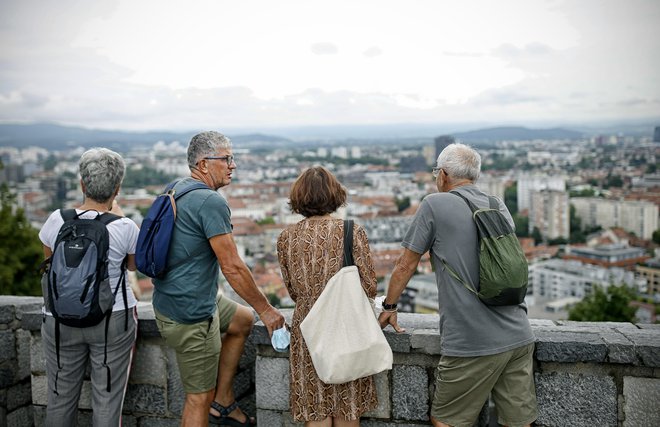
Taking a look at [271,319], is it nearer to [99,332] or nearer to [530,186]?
[99,332]

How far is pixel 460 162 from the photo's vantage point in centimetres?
221

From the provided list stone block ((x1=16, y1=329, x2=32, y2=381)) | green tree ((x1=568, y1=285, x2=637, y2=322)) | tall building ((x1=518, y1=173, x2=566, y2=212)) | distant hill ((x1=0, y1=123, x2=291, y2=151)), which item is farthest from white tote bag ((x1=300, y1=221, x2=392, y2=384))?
distant hill ((x1=0, y1=123, x2=291, y2=151))

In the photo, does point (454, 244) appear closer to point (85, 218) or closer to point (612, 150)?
point (85, 218)

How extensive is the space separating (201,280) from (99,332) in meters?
0.42

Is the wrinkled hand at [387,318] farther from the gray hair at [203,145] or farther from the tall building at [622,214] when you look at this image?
the tall building at [622,214]

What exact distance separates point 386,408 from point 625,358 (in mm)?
926

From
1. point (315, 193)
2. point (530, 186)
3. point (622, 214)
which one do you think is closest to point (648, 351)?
point (315, 193)

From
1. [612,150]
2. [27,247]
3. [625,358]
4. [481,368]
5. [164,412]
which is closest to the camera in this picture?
[481,368]

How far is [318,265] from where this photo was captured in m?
2.10

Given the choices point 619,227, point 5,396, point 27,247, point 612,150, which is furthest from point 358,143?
point 5,396

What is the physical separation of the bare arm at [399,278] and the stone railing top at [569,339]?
0.39 ft

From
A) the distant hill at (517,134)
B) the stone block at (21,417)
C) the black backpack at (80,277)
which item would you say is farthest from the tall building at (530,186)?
the black backpack at (80,277)

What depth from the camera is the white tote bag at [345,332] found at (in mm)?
2033

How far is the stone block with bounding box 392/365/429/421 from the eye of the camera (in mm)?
2463
